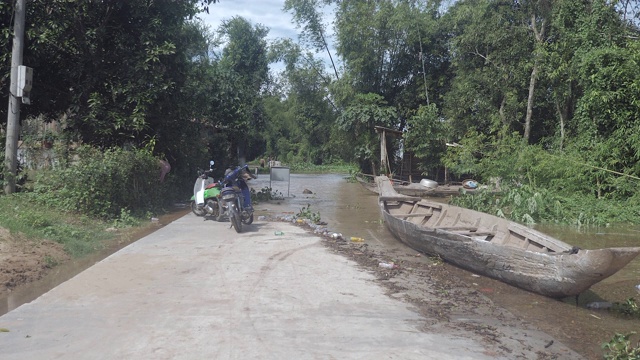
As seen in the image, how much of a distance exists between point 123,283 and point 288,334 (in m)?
2.59

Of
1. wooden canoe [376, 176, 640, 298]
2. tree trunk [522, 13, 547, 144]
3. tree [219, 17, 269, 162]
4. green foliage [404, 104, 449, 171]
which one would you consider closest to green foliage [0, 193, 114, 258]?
wooden canoe [376, 176, 640, 298]

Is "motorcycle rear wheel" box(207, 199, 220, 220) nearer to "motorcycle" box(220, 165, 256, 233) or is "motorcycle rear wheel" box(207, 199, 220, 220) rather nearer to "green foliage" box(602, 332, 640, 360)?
"motorcycle" box(220, 165, 256, 233)

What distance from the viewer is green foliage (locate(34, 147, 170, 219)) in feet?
33.0

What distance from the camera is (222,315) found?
193 inches

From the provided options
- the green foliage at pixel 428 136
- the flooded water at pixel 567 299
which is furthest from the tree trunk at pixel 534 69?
the flooded water at pixel 567 299

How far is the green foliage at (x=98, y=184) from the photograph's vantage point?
10070mm

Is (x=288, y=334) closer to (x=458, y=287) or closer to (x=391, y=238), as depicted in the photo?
(x=458, y=287)

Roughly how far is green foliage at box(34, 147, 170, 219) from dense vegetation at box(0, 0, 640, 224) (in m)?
0.11

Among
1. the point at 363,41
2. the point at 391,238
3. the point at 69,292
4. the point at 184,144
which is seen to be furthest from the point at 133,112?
the point at 363,41

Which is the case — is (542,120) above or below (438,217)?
above

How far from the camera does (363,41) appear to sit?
26.3 meters

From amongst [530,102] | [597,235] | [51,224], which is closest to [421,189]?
[530,102]

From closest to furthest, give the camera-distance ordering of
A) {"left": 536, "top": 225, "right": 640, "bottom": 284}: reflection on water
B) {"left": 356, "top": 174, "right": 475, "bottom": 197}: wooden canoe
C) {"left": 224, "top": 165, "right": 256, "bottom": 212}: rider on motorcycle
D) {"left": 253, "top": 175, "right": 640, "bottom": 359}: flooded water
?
1. {"left": 253, "top": 175, "right": 640, "bottom": 359}: flooded water
2. {"left": 224, "top": 165, "right": 256, "bottom": 212}: rider on motorcycle
3. {"left": 536, "top": 225, "right": 640, "bottom": 284}: reflection on water
4. {"left": 356, "top": 174, "right": 475, "bottom": 197}: wooden canoe

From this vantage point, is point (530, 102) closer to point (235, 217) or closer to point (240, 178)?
point (240, 178)
